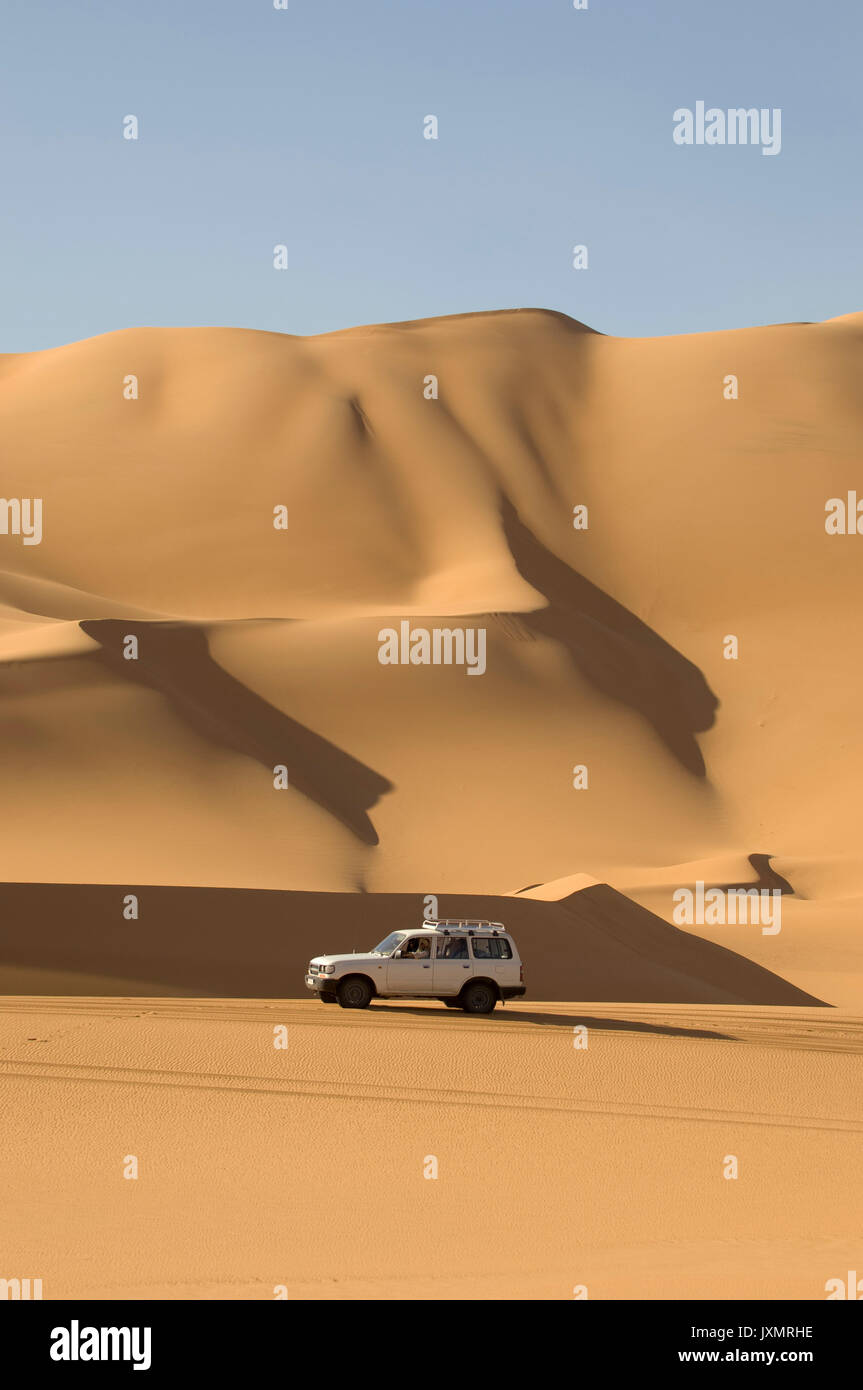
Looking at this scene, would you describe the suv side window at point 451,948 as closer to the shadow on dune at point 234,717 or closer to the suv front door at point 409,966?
the suv front door at point 409,966

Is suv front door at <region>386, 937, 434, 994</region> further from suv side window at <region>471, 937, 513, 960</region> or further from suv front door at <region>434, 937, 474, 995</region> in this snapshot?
suv side window at <region>471, 937, 513, 960</region>

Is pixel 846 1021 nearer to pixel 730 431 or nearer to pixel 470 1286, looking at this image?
pixel 470 1286

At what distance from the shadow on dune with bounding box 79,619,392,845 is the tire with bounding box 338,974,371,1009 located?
30.6 m

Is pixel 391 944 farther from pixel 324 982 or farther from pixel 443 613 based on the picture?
pixel 443 613

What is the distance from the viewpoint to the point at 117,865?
45.3 metres

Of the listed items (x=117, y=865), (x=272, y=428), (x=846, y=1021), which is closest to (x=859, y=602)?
(x=272, y=428)

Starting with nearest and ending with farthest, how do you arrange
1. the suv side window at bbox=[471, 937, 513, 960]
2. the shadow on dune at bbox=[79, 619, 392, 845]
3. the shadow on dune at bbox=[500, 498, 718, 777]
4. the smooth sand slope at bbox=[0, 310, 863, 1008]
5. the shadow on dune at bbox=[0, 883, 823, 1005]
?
1. the suv side window at bbox=[471, 937, 513, 960]
2. the shadow on dune at bbox=[0, 883, 823, 1005]
3. the smooth sand slope at bbox=[0, 310, 863, 1008]
4. the shadow on dune at bbox=[79, 619, 392, 845]
5. the shadow on dune at bbox=[500, 498, 718, 777]

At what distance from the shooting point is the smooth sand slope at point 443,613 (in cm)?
5159

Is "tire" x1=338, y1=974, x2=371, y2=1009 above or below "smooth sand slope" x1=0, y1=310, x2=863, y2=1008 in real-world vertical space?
below

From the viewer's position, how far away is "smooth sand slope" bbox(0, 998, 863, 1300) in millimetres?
9789

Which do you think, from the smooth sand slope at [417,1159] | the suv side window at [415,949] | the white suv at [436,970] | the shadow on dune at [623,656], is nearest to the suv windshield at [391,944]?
the white suv at [436,970]

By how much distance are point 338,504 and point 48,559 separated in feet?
48.7

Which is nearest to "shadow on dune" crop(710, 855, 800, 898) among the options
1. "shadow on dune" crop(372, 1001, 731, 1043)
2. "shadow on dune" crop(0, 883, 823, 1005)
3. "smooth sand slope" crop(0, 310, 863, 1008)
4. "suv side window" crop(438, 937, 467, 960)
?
"smooth sand slope" crop(0, 310, 863, 1008)

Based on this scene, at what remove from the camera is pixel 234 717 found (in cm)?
5944
